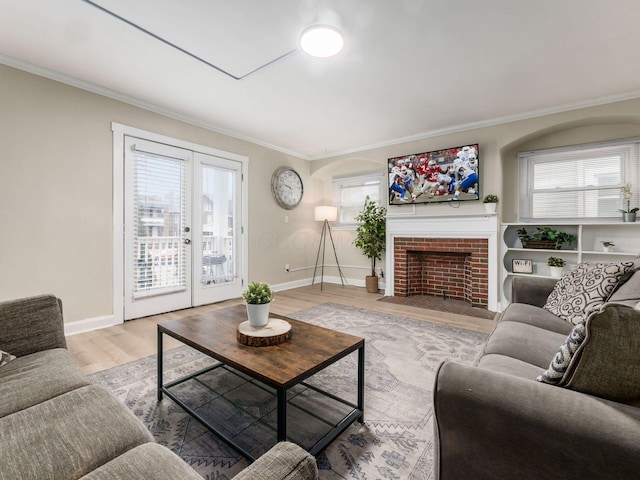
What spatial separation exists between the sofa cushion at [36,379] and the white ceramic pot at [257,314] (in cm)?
77

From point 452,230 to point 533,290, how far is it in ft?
6.19

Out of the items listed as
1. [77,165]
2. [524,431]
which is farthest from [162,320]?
[524,431]

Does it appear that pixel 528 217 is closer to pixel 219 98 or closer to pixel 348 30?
pixel 348 30

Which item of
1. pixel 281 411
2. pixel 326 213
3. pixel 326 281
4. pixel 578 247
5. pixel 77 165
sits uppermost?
pixel 77 165

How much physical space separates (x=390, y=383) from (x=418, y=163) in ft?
10.9

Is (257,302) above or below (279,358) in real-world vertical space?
above

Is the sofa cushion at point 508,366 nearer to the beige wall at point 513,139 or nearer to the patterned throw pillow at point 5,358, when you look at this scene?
the patterned throw pillow at point 5,358

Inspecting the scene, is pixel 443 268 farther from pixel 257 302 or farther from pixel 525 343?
pixel 257 302

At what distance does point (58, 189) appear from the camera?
282cm

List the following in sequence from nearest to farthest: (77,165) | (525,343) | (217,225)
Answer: (525,343), (77,165), (217,225)

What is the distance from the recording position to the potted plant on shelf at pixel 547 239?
3695 mm

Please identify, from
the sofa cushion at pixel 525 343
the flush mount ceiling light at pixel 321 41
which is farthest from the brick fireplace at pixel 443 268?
the flush mount ceiling light at pixel 321 41

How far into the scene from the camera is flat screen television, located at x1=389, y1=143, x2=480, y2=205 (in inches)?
157

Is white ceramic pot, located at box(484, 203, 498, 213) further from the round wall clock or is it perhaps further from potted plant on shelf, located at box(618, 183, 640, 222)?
the round wall clock
